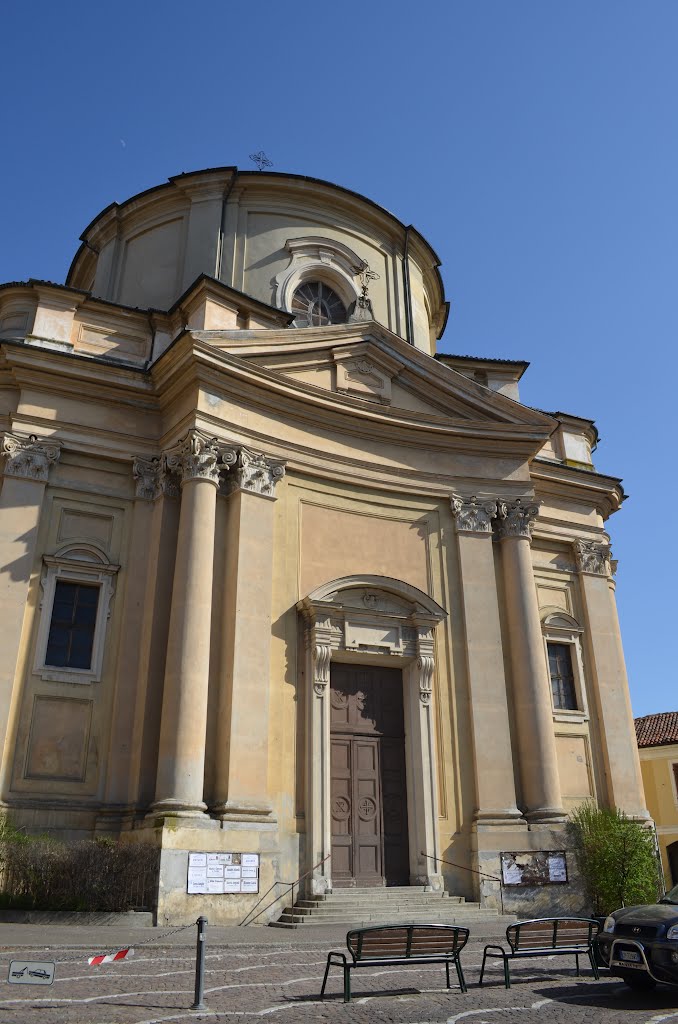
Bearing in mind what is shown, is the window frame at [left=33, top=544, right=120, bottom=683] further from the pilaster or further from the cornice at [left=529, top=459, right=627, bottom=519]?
the cornice at [left=529, top=459, right=627, bottom=519]

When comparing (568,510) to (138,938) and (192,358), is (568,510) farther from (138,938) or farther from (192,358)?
(138,938)

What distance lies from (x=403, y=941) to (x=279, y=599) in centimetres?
858

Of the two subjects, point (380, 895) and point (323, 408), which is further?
point (323, 408)

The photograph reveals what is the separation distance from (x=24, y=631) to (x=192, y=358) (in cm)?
556

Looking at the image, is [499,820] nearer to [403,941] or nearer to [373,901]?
[373,901]

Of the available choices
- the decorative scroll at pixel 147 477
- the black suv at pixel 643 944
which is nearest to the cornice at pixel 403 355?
the decorative scroll at pixel 147 477

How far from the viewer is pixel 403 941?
8.06 meters

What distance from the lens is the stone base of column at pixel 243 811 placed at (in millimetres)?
13719

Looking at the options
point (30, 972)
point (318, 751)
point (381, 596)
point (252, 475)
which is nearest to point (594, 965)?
point (30, 972)

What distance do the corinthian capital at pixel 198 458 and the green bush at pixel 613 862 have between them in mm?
9439

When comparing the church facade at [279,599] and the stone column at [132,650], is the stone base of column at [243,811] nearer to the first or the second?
the church facade at [279,599]

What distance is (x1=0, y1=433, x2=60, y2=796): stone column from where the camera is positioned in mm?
14453

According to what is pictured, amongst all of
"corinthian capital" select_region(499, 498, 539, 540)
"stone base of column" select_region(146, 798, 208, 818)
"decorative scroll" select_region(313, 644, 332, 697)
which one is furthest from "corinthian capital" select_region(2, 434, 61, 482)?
"corinthian capital" select_region(499, 498, 539, 540)

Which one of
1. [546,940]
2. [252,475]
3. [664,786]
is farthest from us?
[664,786]
